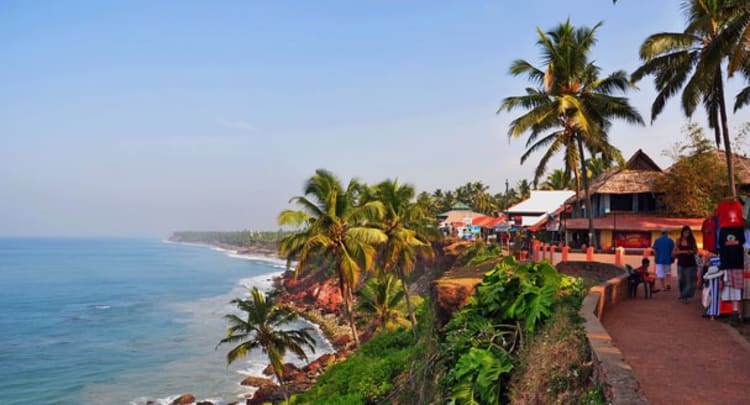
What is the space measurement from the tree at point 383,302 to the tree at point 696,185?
1618 centimetres

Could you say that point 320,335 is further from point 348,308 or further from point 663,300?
point 663,300

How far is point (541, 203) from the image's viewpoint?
39906 millimetres

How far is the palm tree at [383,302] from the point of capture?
25797mm

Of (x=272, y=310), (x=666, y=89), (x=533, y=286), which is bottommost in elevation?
(x=272, y=310)

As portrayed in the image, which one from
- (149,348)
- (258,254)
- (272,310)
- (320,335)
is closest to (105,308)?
(149,348)

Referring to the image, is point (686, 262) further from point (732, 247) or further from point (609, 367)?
point (609, 367)

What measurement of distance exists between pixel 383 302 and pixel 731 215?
19748 millimetres

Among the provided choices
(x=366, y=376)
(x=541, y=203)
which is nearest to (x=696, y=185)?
(x=541, y=203)

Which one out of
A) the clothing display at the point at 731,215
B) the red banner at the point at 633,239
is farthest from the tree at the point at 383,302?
the clothing display at the point at 731,215

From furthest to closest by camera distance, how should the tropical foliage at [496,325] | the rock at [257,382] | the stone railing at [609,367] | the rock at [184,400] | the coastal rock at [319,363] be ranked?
the coastal rock at [319,363] → the rock at [257,382] → the rock at [184,400] → the tropical foliage at [496,325] → the stone railing at [609,367]

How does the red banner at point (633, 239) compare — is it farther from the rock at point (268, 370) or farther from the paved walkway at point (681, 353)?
the rock at point (268, 370)

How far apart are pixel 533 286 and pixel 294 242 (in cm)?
1164

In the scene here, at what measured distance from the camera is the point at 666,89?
1861cm

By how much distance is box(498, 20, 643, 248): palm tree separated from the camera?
72.7 ft
